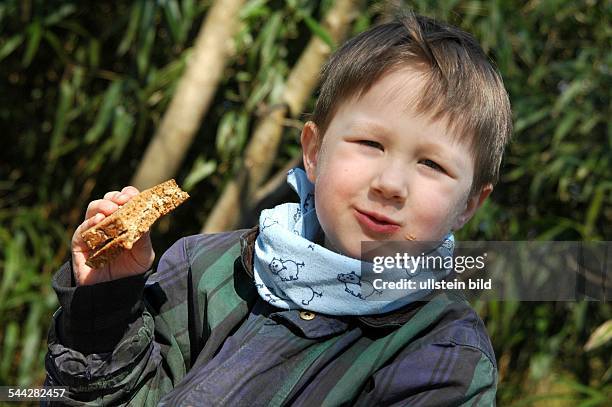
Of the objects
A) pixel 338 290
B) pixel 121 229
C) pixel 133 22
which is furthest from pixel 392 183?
pixel 133 22

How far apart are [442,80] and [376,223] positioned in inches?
6.1

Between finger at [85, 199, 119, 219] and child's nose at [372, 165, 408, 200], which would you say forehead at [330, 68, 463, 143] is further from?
finger at [85, 199, 119, 219]

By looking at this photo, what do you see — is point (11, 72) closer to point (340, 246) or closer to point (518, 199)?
point (518, 199)

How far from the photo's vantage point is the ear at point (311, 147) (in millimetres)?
938

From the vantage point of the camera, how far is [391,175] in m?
0.81

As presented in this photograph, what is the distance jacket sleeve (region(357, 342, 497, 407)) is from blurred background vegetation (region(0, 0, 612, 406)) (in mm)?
1218

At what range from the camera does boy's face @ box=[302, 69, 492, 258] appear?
82 centimetres

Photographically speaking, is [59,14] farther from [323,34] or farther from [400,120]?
[400,120]

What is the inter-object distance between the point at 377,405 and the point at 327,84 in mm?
342

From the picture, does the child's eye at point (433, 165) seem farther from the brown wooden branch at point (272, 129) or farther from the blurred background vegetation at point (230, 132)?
the blurred background vegetation at point (230, 132)

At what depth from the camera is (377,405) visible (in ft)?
2.58

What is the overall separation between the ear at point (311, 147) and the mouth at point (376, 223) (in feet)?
0.40

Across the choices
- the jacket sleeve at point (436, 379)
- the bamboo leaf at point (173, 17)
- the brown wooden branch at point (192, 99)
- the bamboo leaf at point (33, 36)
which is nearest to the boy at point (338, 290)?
the jacket sleeve at point (436, 379)

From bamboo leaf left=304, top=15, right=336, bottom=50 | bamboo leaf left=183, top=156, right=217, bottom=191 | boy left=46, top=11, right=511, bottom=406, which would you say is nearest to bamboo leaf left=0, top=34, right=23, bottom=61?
bamboo leaf left=183, top=156, right=217, bottom=191
